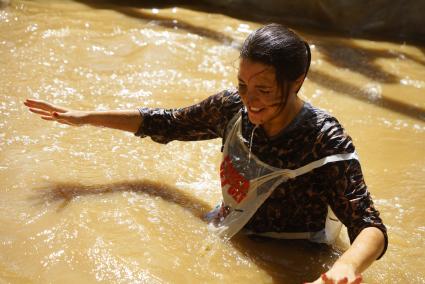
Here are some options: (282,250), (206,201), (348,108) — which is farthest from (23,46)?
(282,250)

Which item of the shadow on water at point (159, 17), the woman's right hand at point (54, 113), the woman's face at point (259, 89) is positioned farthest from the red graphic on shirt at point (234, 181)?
the shadow on water at point (159, 17)

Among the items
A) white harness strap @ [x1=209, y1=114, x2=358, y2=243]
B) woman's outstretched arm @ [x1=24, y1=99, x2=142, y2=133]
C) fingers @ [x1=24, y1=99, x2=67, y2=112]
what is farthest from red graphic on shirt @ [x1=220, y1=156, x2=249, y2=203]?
fingers @ [x1=24, y1=99, x2=67, y2=112]

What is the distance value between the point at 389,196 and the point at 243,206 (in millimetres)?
1507

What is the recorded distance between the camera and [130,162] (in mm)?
3703

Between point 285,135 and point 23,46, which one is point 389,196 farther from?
point 23,46

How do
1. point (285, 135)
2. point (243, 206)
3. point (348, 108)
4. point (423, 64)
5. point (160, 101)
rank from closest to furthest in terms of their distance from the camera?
point (285, 135) < point (243, 206) < point (160, 101) < point (348, 108) < point (423, 64)

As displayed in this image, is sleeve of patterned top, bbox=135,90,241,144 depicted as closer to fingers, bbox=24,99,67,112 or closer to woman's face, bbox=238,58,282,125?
woman's face, bbox=238,58,282,125

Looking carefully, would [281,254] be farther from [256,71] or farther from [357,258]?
[256,71]

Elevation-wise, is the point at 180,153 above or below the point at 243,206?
below

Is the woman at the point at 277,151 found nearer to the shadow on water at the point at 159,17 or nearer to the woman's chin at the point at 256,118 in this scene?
the woman's chin at the point at 256,118

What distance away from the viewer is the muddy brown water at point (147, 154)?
2779 millimetres

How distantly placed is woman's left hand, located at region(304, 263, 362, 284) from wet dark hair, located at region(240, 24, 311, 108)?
2.69 feet

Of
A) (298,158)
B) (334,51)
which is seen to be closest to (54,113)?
(298,158)

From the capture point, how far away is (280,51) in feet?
7.09
